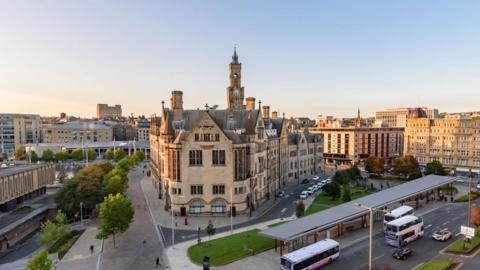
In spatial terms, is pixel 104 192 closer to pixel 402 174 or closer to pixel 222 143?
pixel 222 143

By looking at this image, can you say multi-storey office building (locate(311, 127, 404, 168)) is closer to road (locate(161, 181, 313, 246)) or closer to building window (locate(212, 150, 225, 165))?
road (locate(161, 181, 313, 246))

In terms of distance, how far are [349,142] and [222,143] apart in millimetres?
97968

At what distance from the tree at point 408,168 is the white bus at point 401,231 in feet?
179

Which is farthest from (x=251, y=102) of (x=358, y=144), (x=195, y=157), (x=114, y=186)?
(x=358, y=144)

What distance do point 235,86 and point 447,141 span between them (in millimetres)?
80651

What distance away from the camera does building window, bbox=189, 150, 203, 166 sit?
2749 inches

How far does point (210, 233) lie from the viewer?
53719mm

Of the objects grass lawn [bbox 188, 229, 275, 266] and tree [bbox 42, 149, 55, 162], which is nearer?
grass lawn [bbox 188, 229, 275, 266]

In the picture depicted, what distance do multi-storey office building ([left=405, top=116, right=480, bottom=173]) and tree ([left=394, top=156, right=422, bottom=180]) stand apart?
25312mm

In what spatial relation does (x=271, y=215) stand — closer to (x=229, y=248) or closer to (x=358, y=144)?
(x=229, y=248)

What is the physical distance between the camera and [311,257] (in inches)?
1609

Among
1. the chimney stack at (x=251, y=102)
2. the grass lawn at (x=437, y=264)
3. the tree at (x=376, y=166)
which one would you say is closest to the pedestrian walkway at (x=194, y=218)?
the chimney stack at (x=251, y=102)

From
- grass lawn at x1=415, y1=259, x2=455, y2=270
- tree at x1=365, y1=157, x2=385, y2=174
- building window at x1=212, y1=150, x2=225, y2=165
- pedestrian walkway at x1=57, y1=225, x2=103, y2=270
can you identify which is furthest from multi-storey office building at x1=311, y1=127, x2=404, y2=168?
pedestrian walkway at x1=57, y1=225, x2=103, y2=270

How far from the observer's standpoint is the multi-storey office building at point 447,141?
116m
